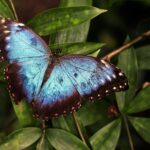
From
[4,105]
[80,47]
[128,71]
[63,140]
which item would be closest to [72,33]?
[80,47]

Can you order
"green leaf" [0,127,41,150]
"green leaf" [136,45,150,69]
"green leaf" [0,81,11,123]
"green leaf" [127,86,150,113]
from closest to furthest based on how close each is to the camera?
"green leaf" [0,127,41,150]
"green leaf" [127,86,150,113]
"green leaf" [136,45,150,69]
"green leaf" [0,81,11,123]

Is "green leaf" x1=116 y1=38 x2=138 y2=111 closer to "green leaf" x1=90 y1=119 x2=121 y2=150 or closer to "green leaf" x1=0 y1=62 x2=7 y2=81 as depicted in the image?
"green leaf" x1=90 y1=119 x2=121 y2=150

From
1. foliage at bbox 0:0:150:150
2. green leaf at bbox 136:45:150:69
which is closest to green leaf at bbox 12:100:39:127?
foliage at bbox 0:0:150:150

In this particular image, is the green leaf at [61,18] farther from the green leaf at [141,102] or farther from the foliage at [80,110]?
the green leaf at [141,102]

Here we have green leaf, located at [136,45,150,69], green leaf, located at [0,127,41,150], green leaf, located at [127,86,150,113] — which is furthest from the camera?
green leaf, located at [136,45,150,69]

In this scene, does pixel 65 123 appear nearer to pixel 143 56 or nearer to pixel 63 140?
pixel 63 140

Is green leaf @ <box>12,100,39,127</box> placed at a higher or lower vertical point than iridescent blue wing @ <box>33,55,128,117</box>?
lower

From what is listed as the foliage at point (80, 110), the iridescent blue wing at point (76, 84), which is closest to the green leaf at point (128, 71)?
the foliage at point (80, 110)
